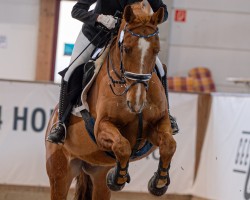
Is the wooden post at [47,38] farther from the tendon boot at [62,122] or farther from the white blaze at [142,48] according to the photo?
the white blaze at [142,48]

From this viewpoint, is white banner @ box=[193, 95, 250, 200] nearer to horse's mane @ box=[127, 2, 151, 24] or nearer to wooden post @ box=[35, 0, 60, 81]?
horse's mane @ box=[127, 2, 151, 24]

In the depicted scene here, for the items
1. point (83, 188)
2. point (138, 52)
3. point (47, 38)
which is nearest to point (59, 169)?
point (83, 188)

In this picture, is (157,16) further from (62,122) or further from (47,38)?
(47,38)

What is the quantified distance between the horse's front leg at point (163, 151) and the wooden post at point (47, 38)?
31.3 feet

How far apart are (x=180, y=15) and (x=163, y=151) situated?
30.8ft

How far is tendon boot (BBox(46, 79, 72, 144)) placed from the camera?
6.28 meters

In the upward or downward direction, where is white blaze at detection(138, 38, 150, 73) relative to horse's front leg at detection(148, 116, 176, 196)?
upward

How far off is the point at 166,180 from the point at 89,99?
1.16m

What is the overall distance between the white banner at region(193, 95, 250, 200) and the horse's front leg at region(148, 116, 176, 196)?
2292mm

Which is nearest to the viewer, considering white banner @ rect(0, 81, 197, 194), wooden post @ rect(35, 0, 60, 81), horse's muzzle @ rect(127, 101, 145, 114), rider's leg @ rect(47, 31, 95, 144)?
horse's muzzle @ rect(127, 101, 145, 114)

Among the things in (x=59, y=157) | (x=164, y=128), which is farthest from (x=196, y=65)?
(x=164, y=128)

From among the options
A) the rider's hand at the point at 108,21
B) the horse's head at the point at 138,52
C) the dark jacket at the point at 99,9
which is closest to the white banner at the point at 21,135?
the dark jacket at the point at 99,9

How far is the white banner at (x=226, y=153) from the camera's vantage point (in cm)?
776

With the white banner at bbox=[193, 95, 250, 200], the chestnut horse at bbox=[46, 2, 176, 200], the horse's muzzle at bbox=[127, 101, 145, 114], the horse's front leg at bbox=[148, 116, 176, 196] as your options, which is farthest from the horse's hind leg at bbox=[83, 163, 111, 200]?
the horse's muzzle at bbox=[127, 101, 145, 114]
